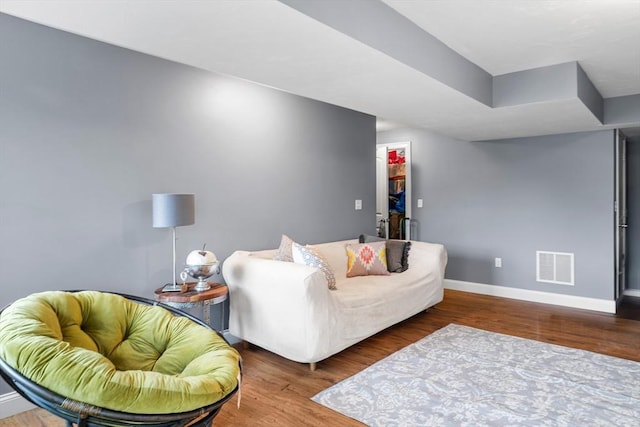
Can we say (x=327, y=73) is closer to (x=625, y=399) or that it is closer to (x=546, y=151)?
(x=625, y=399)

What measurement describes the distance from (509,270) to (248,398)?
391 centimetres

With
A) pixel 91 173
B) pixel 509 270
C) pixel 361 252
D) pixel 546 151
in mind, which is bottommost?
pixel 509 270

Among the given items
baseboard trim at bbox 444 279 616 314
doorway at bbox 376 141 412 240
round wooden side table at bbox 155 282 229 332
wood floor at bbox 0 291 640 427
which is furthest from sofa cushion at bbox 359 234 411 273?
round wooden side table at bbox 155 282 229 332

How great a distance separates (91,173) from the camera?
260 centimetres

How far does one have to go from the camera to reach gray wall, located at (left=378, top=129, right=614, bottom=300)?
450cm

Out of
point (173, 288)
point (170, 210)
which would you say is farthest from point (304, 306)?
point (170, 210)

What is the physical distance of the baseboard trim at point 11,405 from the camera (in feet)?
7.39

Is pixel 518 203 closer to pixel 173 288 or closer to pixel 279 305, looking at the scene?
pixel 279 305

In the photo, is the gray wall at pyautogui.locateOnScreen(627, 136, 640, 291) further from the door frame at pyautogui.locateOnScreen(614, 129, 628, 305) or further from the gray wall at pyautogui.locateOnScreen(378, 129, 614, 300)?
the gray wall at pyautogui.locateOnScreen(378, 129, 614, 300)

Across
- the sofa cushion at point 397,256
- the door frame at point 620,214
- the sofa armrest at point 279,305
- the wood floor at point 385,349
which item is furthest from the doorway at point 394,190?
the sofa armrest at point 279,305

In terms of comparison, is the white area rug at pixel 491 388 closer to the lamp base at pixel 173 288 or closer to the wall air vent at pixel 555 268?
the lamp base at pixel 173 288

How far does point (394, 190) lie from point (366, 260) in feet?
8.21

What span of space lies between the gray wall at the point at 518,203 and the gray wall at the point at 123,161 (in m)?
2.41

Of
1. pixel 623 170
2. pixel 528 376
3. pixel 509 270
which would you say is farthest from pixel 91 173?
pixel 623 170
